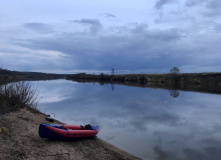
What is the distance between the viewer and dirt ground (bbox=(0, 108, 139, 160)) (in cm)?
608

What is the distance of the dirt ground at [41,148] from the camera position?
239 inches

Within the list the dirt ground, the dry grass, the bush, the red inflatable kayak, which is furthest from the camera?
the bush

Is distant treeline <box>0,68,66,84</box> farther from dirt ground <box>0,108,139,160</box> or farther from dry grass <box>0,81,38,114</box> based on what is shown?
dirt ground <box>0,108,139,160</box>

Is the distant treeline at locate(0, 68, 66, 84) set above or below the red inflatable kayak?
above

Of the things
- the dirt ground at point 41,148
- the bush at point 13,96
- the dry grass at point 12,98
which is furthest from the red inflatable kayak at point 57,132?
the bush at point 13,96

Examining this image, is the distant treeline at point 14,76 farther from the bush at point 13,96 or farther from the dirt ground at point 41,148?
the dirt ground at point 41,148


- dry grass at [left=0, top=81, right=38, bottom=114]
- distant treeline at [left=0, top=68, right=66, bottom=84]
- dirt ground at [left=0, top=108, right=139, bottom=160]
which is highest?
distant treeline at [left=0, top=68, right=66, bottom=84]

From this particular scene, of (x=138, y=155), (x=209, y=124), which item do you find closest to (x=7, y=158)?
(x=138, y=155)

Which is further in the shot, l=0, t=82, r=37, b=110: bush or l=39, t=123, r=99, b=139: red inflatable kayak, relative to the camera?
l=0, t=82, r=37, b=110: bush

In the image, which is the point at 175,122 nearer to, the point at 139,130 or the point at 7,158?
the point at 139,130

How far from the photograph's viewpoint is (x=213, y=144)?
9.30 m

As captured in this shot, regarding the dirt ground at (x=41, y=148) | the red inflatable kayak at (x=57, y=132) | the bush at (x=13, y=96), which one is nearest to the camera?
the dirt ground at (x=41, y=148)

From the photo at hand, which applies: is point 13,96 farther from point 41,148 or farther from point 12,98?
point 41,148

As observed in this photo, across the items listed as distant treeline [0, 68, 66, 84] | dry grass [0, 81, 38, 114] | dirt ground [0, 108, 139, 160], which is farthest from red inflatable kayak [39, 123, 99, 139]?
distant treeline [0, 68, 66, 84]
